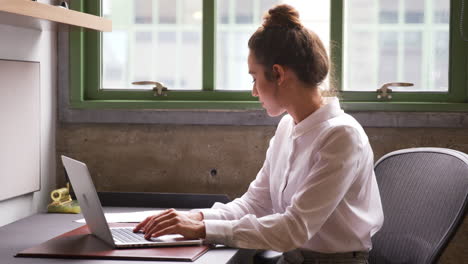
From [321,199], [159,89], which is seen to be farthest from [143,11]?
[321,199]

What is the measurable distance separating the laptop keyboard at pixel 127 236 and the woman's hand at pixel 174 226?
0.03 metres

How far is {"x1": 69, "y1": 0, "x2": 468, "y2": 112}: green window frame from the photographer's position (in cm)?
279

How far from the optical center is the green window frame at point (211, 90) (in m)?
2.79

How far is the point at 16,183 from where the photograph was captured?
103 inches

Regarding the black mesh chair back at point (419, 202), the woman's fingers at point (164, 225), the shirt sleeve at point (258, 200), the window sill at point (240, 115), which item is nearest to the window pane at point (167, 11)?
the window sill at point (240, 115)

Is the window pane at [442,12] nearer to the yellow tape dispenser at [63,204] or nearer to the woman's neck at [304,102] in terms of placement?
the woman's neck at [304,102]

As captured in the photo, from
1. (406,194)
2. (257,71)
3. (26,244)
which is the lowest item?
(26,244)

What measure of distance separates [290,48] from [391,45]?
1022 millimetres

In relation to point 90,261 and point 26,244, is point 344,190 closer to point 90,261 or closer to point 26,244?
point 90,261

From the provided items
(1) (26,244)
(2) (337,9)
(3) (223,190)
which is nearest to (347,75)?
(2) (337,9)

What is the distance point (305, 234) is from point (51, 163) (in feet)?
4.90

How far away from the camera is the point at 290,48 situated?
198 cm

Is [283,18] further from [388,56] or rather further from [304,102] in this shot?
[388,56]

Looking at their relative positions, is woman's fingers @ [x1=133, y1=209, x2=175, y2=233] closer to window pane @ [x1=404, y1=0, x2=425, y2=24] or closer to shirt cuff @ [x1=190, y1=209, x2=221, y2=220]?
shirt cuff @ [x1=190, y1=209, x2=221, y2=220]
